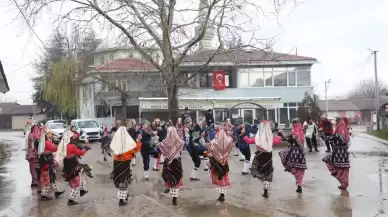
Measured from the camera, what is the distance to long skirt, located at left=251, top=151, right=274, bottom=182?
10.3m

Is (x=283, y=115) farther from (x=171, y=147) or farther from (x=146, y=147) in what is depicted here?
(x=171, y=147)

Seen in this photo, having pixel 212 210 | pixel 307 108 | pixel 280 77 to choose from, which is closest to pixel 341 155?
pixel 212 210

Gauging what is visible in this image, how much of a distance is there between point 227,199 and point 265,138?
1.61 metres

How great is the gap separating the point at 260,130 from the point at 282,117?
31223mm

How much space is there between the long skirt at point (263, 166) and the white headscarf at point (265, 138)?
0.48 feet

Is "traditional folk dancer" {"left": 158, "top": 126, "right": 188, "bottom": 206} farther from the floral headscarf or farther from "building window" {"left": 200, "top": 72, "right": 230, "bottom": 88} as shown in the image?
"building window" {"left": 200, "top": 72, "right": 230, "bottom": 88}

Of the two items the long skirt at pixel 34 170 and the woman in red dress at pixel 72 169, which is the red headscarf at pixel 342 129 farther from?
the long skirt at pixel 34 170

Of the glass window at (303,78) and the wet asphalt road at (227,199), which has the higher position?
the glass window at (303,78)

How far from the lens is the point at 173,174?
32.3ft

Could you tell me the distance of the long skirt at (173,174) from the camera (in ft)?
32.1

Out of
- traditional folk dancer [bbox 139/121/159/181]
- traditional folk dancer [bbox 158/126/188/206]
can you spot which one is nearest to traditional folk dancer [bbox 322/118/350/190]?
traditional folk dancer [bbox 158/126/188/206]

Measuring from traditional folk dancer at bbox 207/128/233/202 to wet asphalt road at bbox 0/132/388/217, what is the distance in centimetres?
36

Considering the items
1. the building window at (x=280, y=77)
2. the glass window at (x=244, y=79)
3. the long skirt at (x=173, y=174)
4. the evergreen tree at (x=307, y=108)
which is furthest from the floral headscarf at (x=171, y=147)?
the building window at (x=280, y=77)

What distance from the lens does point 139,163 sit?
17359 mm
